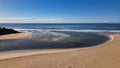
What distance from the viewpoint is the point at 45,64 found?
7.68 meters

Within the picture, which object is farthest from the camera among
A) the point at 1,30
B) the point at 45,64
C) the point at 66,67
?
the point at 1,30

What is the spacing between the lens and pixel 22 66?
7367mm

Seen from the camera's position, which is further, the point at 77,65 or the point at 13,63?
the point at 13,63

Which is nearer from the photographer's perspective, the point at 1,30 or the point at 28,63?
the point at 28,63

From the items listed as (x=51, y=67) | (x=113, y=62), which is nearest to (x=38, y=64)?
(x=51, y=67)

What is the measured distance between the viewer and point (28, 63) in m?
7.86

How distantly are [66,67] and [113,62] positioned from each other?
260cm

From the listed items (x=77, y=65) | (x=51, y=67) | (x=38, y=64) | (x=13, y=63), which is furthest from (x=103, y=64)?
(x=13, y=63)

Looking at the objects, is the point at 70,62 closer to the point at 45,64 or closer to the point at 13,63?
the point at 45,64

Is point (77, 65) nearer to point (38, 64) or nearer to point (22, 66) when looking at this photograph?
point (38, 64)

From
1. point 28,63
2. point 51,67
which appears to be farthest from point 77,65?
point 28,63

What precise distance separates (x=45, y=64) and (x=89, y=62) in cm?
235

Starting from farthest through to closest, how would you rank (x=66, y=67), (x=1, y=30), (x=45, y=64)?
(x=1, y=30) → (x=45, y=64) → (x=66, y=67)

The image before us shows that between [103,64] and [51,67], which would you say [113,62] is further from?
[51,67]
